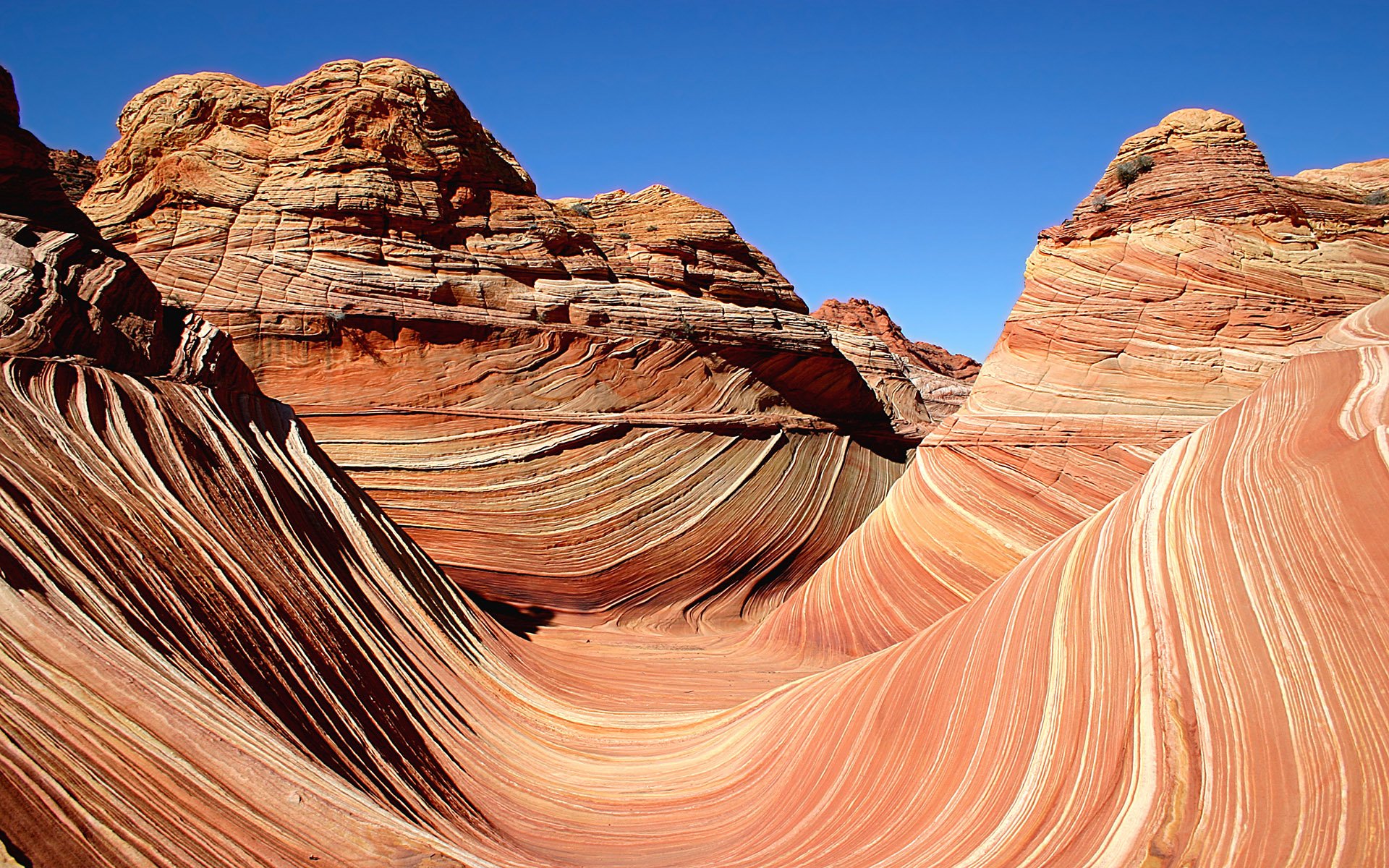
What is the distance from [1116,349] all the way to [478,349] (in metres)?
5.79

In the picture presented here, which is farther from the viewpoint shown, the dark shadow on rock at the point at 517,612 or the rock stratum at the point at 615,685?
the dark shadow on rock at the point at 517,612

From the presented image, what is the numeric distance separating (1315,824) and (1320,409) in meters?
1.65

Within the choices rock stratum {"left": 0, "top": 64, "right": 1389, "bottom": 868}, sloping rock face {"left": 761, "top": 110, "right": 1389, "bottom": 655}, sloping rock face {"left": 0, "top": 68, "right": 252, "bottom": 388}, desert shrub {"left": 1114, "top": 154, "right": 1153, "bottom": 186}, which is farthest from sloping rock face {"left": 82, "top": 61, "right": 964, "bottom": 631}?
desert shrub {"left": 1114, "top": 154, "right": 1153, "bottom": 186}

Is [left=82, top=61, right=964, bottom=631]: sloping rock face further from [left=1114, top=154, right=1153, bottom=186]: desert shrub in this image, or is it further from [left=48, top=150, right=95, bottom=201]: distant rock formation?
[left=1114, top=154, right=1153, bottom=186]: desert shrub

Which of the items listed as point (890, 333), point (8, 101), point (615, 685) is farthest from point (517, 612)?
point (890, 333)

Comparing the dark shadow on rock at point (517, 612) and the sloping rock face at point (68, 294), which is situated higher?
the sloping rock face at point (68, 294)

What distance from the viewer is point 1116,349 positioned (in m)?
6.96

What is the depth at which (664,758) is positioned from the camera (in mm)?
4355

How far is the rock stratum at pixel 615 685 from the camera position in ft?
6.66

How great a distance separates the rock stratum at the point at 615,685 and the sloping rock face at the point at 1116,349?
5.21ft

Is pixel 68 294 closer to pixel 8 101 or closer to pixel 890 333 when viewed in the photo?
pixel 8 101

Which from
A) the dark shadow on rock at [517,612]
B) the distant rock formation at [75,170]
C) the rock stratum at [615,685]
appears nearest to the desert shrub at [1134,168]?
the rock stratum at [615,685]

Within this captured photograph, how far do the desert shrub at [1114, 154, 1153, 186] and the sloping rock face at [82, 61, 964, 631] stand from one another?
417cm

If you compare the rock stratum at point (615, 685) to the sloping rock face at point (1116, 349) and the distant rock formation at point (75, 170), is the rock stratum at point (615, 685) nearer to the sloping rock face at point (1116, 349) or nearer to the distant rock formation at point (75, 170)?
the sloping rock face at point (1116, 349)
